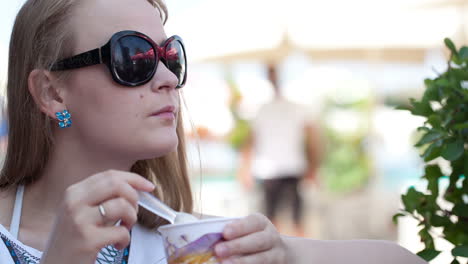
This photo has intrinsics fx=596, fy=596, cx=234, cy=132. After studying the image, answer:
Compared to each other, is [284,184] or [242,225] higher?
[242,225]

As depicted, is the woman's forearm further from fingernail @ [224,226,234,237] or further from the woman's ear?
the woman's ear

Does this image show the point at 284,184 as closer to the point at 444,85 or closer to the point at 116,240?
the point at 444,85

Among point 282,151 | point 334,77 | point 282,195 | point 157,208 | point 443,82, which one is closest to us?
point 157,208

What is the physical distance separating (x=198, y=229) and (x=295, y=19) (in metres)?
6.87

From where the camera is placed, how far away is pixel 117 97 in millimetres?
1357

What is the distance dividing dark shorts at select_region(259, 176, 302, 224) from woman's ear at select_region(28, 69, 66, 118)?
4.75 m

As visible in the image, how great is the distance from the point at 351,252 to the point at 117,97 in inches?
24.8

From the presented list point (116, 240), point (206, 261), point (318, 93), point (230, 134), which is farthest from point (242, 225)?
point (230, 134)

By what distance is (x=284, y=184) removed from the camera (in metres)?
6.21

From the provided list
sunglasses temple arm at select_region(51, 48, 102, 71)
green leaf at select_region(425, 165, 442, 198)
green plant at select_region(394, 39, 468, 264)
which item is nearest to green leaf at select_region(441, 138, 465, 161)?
green plant at select_region(394, 39, 468, 264)

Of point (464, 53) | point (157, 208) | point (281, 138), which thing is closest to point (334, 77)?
point (281, 138)

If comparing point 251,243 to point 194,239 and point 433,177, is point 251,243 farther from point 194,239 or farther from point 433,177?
point 433,177

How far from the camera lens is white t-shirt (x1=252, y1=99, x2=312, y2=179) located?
20.0ft

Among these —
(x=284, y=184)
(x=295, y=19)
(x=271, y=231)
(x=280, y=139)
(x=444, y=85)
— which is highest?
(x=295, y=19)
